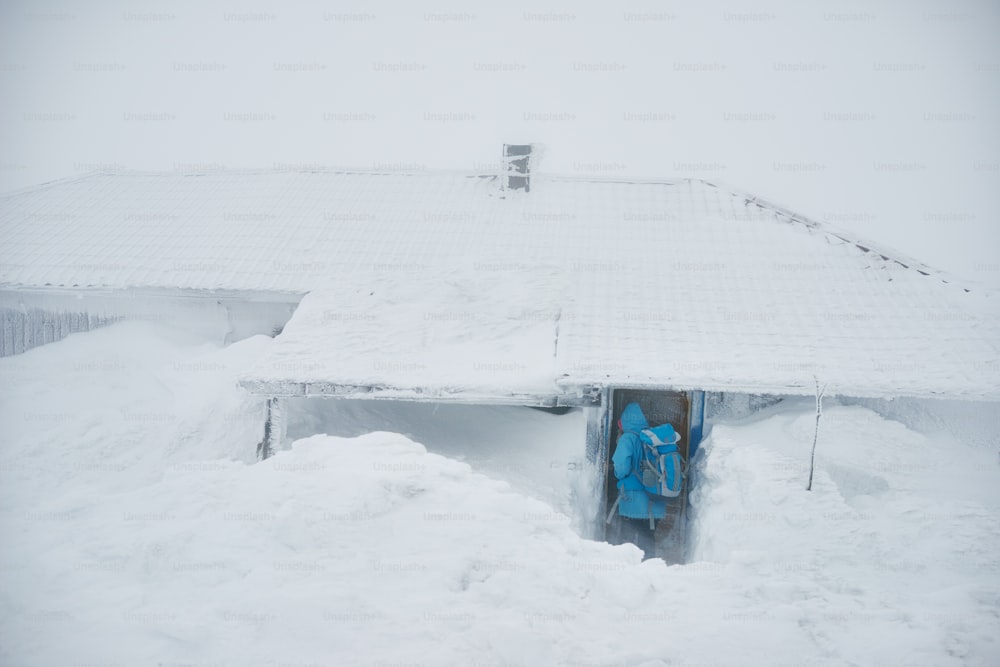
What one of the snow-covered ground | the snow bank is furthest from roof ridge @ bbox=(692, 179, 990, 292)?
the snow-covered ground

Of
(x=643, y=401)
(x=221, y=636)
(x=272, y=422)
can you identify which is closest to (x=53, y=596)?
(x=221, y=636)

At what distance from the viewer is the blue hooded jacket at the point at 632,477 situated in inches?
315

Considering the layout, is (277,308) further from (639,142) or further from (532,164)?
(639,142)

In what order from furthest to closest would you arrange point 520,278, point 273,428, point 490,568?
point 520,278 < point 273,428 < point 490,568

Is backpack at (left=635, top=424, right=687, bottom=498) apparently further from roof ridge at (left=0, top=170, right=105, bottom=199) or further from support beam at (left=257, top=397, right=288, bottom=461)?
roof ridge at (left=0, top=170, right=105, bottom=199)

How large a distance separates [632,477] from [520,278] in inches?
152

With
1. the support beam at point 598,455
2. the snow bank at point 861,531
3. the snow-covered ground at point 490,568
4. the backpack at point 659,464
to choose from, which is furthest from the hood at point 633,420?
Result: the snow-covered ground at point 490,568

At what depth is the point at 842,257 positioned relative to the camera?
415 inches

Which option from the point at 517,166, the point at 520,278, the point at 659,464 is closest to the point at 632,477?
the point at 659,464

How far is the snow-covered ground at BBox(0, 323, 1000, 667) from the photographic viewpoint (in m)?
3.46

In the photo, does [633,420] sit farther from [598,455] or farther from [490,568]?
[490,568]

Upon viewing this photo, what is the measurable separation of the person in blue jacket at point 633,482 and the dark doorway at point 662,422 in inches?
8.8

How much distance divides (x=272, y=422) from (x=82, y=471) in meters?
3.17

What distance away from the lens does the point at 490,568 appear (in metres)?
4.16
